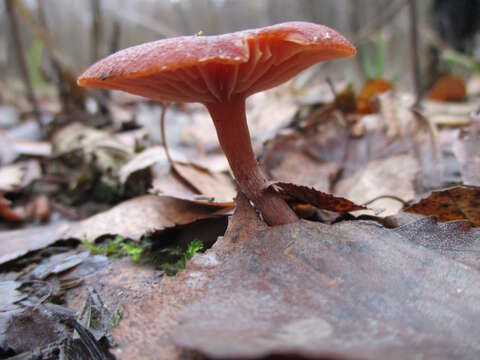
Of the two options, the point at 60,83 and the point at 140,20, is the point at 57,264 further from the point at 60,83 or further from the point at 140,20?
the point at 140,20

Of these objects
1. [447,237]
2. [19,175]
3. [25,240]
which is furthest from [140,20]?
[447,237]

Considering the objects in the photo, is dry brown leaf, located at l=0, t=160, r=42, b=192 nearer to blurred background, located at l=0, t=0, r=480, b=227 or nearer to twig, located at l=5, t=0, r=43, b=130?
blurred background, located at l=0, t=0, r=480, b=227

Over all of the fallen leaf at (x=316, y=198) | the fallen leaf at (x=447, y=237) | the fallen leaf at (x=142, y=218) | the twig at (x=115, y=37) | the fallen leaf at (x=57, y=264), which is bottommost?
the fallen leaf at (x=57, y=264)

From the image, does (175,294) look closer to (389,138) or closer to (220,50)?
(220,50)

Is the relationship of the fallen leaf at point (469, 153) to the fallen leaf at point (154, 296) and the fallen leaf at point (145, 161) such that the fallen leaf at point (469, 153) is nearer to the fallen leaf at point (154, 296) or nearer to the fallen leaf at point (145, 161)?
the fallen leaf at point (154, 296)

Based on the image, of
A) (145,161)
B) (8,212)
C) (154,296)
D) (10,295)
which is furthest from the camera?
(8,212)

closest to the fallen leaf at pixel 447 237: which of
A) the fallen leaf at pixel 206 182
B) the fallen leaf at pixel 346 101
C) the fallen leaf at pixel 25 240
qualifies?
the fallen leaf at pixel 206 182
